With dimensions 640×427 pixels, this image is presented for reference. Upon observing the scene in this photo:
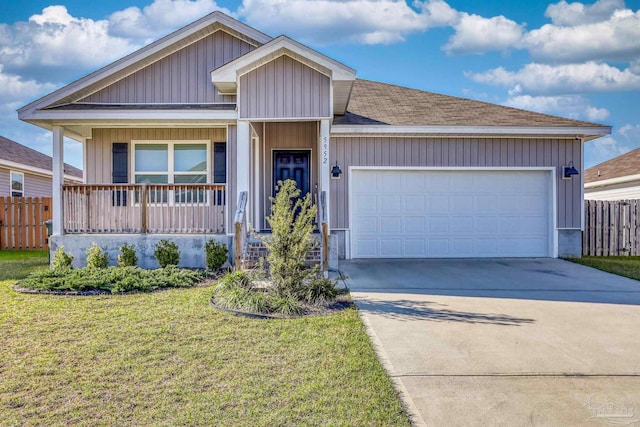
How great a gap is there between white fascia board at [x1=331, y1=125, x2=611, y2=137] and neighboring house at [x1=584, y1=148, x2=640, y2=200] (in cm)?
664

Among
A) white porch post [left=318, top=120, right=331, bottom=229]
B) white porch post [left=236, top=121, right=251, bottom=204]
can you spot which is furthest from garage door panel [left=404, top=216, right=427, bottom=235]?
white porch post [left=236, top=121, right=251, bottom=204]

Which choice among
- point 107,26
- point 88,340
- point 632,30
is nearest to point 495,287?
point 88,340

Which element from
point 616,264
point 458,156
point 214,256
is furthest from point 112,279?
point 616,264

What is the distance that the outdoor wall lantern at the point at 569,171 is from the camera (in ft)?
35.2

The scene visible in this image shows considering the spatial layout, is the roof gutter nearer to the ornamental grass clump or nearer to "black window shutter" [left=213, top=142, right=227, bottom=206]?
"black window shutter" [left=213, top=142, right=227, bottom=206]

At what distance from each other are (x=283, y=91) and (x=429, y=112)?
179 inches

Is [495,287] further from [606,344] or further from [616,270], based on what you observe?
[616,270]

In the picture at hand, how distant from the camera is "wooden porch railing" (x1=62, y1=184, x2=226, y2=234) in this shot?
30.8ft

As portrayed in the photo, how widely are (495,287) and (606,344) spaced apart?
9.62 feet

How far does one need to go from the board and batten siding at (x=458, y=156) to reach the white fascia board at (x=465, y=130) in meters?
0.28

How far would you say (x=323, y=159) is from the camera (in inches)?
353

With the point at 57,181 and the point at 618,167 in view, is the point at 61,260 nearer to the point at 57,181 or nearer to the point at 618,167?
the point at 57,181

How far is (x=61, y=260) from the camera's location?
28.5 ft

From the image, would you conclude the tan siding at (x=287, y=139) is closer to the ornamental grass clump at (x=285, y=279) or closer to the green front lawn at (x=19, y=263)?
the ornamental grass clump at (x=285, y=279)
